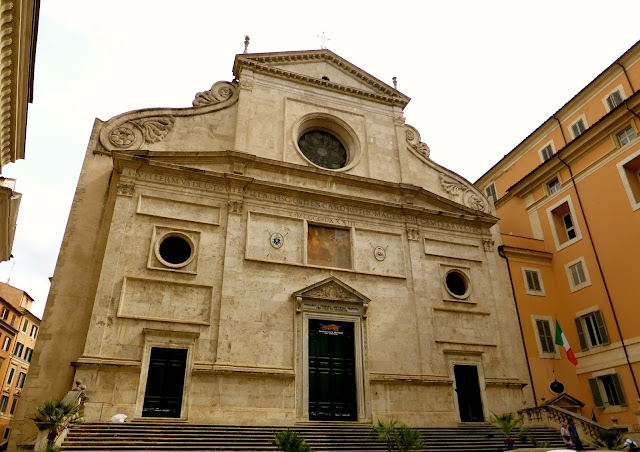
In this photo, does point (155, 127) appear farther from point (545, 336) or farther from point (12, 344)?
point (12, 344)

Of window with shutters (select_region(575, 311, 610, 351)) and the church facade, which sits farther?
window with shutters (select_region(575, 311, 610, 351))

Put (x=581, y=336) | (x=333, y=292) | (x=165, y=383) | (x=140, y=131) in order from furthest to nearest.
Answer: (x=581, y=336)
(x=140, y=131)
(x=333, y=292)
(x=165, y=383)

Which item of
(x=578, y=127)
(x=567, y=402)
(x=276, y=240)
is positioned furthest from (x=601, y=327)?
(x=276, y=240)

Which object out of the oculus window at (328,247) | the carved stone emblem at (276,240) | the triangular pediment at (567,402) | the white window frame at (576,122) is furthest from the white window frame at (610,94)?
the carved stone emblem at (276,240)

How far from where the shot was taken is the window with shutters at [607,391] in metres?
16.0

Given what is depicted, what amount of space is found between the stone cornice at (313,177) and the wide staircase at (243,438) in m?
7.93

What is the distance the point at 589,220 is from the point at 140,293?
55.4 ft

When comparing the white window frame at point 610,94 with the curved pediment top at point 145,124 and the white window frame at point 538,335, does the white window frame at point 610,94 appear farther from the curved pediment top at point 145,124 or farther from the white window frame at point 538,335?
the curved pediment top at point 145,124

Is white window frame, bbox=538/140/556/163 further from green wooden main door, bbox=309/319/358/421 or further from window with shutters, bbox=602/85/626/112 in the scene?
green wooden main door, bbox=309/319/358/421

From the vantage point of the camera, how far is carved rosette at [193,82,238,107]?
1791 centimetres

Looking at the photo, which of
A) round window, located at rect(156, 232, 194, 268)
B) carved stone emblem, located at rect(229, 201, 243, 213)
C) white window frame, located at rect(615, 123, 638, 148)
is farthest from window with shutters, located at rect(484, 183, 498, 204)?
round window, located at rect(156, 232, 194, 268)

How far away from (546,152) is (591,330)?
974cm

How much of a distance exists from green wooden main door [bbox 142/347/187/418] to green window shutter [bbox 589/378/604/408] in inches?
569

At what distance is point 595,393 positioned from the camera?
55.4 feet
